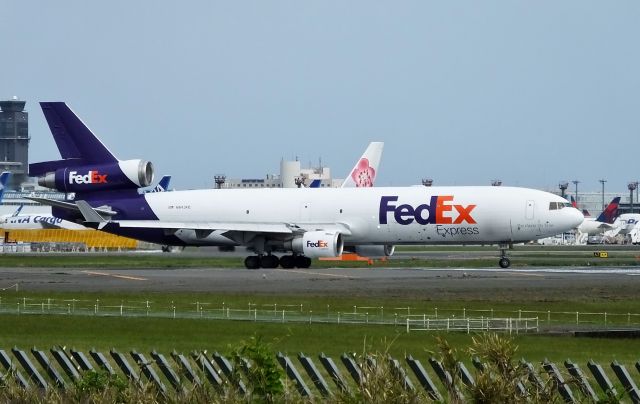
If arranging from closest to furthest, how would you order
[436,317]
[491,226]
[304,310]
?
1. [436,317]
2. [304,310]
3. [491,226]

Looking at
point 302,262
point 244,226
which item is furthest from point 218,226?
point 302,262

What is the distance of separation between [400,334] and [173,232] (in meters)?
42.2

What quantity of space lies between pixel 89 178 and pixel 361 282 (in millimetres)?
26613

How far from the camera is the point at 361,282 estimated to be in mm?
57812

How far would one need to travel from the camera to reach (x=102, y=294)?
50875 mm

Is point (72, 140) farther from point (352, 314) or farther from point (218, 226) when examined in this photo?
point (352, 314)

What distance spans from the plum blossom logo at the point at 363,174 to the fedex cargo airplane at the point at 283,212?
24.1 m

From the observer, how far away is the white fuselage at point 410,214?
71500 mm

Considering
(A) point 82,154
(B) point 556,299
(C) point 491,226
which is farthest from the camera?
(A) point 82,154

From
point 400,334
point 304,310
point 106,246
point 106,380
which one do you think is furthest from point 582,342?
point 106,246

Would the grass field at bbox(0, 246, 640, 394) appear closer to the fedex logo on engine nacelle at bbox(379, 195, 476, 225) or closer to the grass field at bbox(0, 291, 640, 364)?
the grass field at bbox(0, 291, 640, 364)

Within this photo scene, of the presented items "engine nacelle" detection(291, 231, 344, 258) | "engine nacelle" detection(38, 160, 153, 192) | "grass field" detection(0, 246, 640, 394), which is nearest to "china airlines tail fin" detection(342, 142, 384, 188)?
"engine nacelle" detection(38, 160, 153, 192)

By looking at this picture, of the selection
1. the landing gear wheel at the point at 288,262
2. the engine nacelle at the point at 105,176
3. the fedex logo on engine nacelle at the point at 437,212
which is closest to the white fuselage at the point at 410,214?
the fedex logo on engine nacelle at the point at 437,212

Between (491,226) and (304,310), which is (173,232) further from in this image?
(304,310)
